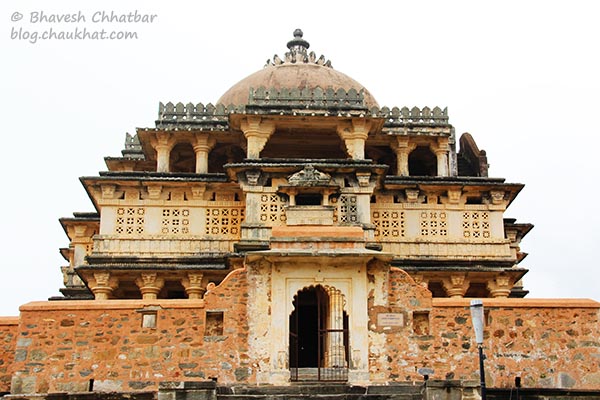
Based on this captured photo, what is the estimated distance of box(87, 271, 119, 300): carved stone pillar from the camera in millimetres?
24828

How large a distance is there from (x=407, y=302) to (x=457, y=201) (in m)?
8.66

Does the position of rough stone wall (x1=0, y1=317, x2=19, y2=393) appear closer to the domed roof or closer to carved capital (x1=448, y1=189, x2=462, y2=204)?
the domed roof

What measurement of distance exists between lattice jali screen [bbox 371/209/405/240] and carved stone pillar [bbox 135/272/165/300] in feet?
20.7

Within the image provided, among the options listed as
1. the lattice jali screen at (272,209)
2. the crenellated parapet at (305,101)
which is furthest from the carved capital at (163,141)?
the lattice jali screen at (272,209)

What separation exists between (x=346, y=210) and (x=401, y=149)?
184 inches

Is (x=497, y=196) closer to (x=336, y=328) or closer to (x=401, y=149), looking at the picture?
(x=401, y=149)

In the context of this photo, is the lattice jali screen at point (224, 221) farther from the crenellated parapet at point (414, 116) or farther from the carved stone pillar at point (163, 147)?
the crenellated parapet at point (414, 116)

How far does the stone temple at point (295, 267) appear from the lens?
59.6 feet

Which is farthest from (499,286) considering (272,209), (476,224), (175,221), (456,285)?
(175,221)

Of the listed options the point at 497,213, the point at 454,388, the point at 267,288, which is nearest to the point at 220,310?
the point at 267,288

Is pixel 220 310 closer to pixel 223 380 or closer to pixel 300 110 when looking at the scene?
pixel 223 380

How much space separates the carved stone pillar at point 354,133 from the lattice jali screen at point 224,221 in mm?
3595

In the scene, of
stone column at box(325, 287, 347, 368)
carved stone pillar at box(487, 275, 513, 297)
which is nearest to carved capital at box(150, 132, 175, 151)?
carved stone pillar at box(487, 275, 513, 297)

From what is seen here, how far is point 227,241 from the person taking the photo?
84.0ft
